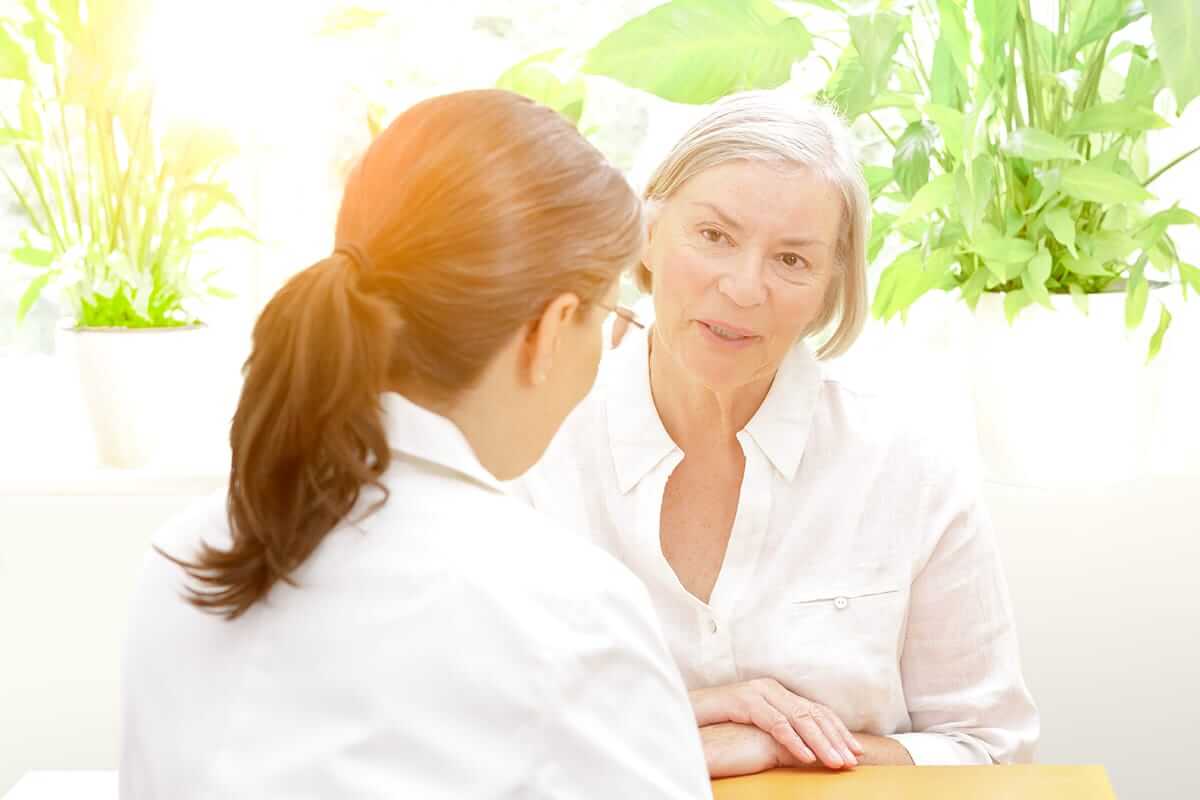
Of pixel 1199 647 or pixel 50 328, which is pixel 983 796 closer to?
pixel 1199 647

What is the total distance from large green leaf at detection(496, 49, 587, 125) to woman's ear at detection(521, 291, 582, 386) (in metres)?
1.25

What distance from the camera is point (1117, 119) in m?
1.91

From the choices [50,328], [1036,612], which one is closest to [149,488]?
[50,328]

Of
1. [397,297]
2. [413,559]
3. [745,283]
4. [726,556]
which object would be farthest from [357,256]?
[726,556]

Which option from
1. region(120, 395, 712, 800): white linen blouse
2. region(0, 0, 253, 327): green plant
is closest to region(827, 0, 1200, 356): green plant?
region(0, 0, 253, 327): green plant

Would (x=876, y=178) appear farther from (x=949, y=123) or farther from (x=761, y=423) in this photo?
(x=761, y=423)

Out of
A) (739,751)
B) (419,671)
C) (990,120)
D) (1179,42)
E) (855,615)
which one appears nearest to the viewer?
(419,671)

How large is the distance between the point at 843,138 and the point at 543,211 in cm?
75

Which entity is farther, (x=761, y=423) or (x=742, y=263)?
(x=761, y=423)

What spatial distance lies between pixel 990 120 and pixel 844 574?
0.75 metres

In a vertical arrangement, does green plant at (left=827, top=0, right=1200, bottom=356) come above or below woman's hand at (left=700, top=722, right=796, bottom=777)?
above

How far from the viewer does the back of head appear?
0.83m

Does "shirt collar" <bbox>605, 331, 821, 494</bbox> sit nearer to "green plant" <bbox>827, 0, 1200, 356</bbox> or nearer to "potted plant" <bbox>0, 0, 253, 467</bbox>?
"green plant" <bbox>827, 0, 1200, 356</bbox>

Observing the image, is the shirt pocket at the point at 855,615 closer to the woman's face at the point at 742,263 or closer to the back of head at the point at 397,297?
the woman's face at the point at 742,263
